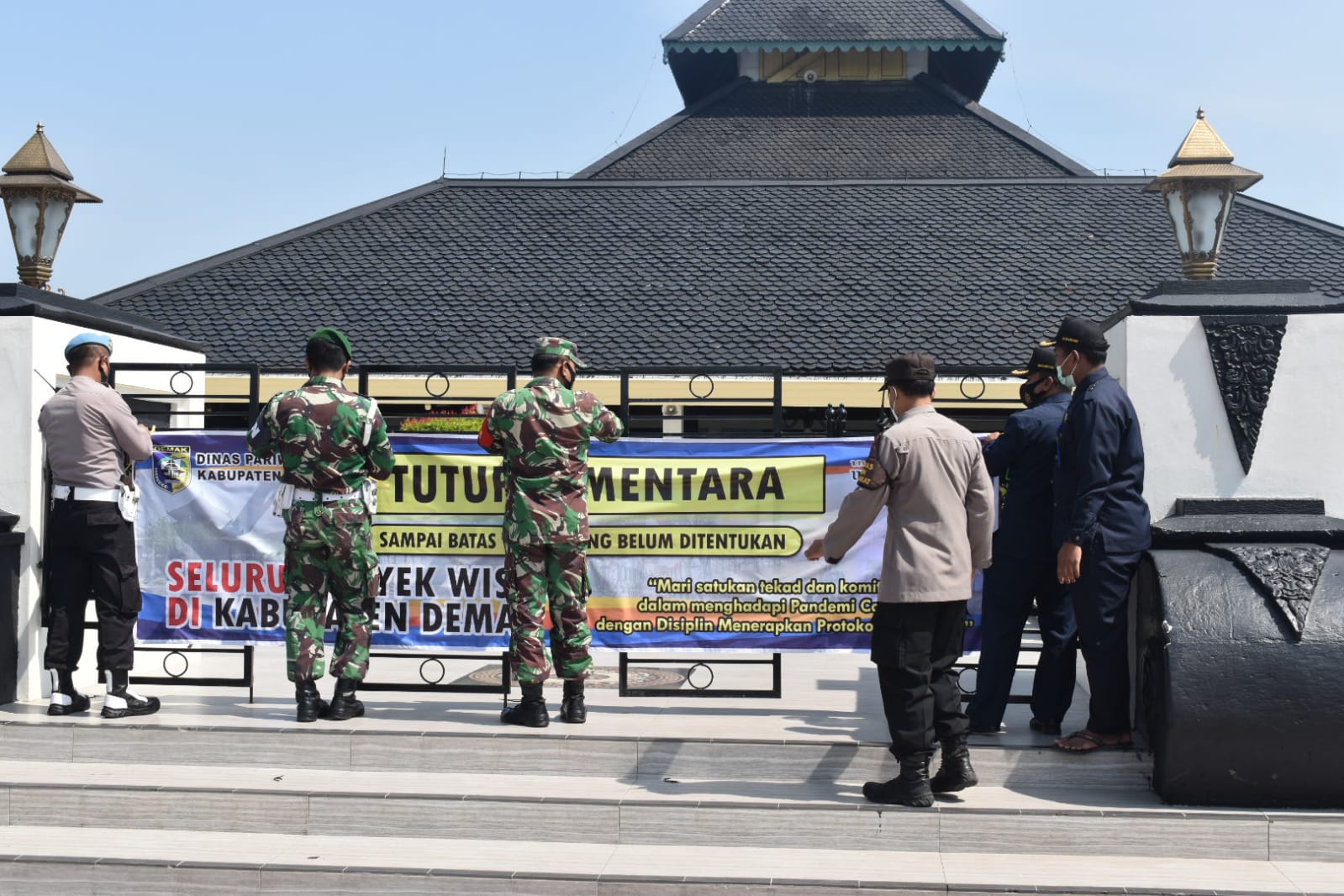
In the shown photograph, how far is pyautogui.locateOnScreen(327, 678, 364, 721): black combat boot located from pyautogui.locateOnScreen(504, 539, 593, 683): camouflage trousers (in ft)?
2.82

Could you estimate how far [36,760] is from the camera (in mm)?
6496

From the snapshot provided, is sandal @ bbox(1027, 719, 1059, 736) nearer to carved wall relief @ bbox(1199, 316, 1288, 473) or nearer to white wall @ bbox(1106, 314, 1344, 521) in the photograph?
white wall @ bbox(1106, 314, 1344, 521)

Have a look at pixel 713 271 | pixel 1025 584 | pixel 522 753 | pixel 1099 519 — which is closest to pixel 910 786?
pixel 1025 584

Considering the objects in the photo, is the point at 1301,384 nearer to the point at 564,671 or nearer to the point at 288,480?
the point at 564,671

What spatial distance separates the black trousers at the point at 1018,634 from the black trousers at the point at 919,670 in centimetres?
71

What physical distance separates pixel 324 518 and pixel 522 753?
1599 mm

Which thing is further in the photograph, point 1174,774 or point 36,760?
point 36,760

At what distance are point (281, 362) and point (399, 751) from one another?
12997mm

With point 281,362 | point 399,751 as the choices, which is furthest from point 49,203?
point 281,362

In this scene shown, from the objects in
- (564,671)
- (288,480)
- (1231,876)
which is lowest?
(1231,876)

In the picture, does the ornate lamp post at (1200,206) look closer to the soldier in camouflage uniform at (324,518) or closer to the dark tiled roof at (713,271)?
the soldier in camouflage uniform at (324,518)

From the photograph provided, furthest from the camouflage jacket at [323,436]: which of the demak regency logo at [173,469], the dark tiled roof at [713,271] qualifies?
the dark tiled roof at [713,271]

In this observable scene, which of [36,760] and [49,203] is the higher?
[49,203]

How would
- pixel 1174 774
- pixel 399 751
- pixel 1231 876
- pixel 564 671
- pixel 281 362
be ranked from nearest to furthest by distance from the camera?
pixel 1231 876 < pixel 1174 774 < pixel 399 751 < pixel 564 671 < pixel 281 362
